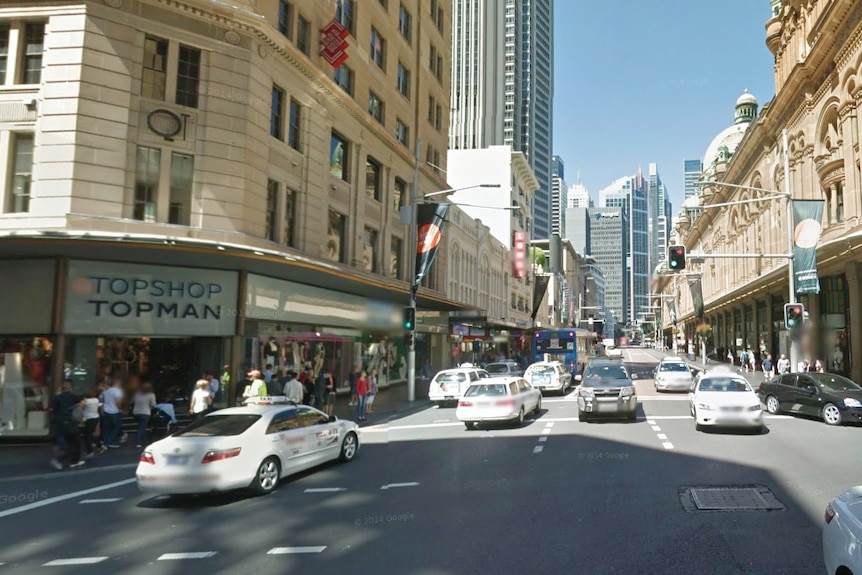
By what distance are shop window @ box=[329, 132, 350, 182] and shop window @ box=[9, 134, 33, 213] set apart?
1126 cm

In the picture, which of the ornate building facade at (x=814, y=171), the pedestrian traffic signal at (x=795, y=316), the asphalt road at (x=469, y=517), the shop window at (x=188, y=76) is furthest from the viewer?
the ornate building facade at (x=814, y=171)

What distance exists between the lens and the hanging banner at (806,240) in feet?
78.5

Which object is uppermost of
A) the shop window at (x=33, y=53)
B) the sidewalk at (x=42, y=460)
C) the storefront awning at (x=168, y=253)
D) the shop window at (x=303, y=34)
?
the shop window at (x=303, y=34)

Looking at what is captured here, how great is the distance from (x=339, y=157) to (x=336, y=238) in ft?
12.0

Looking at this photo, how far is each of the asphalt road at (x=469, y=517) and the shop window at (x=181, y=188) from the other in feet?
26.8

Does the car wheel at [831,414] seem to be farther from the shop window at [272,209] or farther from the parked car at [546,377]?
the shop window at [272,209]

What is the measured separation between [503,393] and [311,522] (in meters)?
10.3

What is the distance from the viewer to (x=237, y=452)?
1012cm

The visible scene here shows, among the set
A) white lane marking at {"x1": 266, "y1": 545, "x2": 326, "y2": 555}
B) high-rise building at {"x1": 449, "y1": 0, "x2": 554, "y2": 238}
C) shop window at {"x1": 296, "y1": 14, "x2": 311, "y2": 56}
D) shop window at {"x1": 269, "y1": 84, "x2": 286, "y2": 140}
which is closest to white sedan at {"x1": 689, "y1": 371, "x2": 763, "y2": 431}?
white lane marking at {"x1": 266, "y1": 545, "x2": 326, "y2": 555}

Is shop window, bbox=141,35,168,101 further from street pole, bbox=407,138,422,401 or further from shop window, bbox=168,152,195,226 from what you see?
street pole, bbox=407,138,422,401

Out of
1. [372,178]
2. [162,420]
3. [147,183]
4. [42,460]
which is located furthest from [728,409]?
[372,178]

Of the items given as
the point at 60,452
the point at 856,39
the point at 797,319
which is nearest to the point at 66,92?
the point at 60,452

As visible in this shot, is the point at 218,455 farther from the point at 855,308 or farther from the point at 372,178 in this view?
the point at 855,308

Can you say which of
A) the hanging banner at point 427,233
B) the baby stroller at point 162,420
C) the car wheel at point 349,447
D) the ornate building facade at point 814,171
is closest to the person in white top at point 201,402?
the baby stroller at point 162,420
